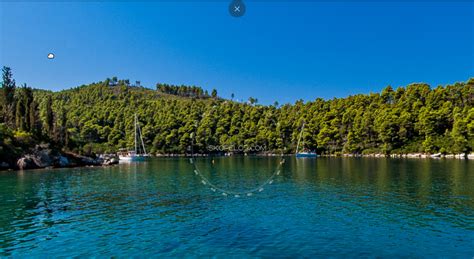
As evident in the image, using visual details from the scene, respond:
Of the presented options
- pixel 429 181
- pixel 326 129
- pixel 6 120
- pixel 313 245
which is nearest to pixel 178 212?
pixel 313 245

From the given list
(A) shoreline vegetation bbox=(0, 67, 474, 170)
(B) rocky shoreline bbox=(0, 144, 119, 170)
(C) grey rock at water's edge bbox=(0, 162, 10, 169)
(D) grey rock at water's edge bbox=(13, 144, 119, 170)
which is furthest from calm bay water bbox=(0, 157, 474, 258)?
(A) shoreline vegetation bbox=(0, 67, 474, 170)

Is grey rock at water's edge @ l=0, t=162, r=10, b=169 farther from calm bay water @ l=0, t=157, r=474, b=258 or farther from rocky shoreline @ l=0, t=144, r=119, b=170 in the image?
calm bay water @ l=0, t=157, r=474, b=258

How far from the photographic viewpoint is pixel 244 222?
25891mm

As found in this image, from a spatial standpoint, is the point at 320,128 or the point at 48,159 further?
the point at 320,128

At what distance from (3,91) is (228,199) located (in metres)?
99.5

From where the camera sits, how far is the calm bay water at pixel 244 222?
1991 centimetres

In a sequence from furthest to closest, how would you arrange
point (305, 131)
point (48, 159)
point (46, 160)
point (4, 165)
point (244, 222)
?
point (305, 131)
point (48, 159)
point (46, 160)
point (4, 165)
point (244, 222)

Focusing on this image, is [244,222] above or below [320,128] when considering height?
below

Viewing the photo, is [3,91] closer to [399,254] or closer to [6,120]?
[6,120]

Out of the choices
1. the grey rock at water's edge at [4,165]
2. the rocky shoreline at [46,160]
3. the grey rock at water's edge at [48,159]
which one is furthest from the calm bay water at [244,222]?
the grey rock at water's edge at [48,159]

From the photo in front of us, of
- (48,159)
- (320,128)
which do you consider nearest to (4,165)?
(48,159)

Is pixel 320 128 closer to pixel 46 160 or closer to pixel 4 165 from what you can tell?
pixel 46 160

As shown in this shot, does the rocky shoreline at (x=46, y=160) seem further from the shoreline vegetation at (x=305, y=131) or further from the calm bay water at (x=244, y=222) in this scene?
the calm bay water at (x=244, y=222)

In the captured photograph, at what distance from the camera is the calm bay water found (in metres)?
19.9
